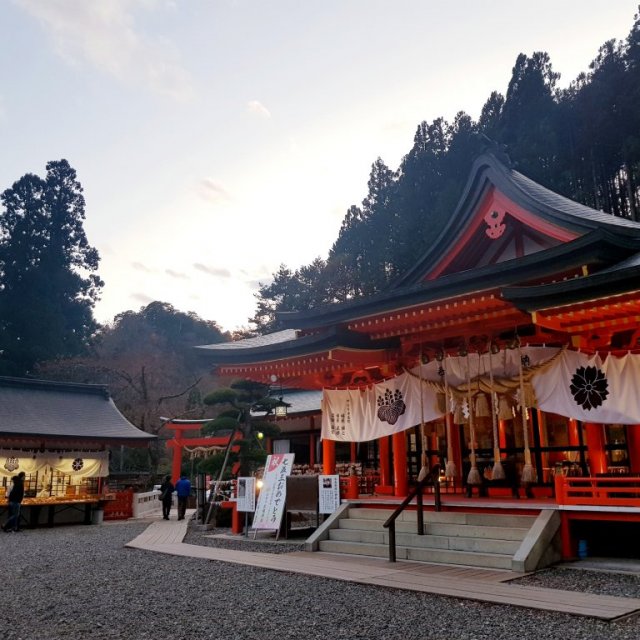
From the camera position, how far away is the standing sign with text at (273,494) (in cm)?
1208

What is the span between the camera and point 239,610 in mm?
6219

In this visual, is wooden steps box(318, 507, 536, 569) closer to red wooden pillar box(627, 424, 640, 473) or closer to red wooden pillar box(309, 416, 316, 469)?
red wooden pillar box(627, 424, 640, 473)

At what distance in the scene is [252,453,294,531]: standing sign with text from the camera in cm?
1208

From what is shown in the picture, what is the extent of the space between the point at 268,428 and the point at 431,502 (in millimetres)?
7860

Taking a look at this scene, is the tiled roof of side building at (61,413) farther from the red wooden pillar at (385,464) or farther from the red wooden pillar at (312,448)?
the red wooden pillar at (385,464)

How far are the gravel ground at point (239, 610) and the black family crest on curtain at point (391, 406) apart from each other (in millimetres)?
4474

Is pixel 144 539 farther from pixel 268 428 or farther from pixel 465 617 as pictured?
pixel 465 617

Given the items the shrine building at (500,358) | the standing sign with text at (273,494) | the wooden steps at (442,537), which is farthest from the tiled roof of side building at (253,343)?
the wooden steps at (442,537)

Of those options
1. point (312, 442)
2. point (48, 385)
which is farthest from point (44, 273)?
point (312, 442)

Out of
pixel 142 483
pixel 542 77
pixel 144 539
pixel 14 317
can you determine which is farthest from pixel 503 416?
pixel 14 317

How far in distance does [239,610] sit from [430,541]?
3956 mm

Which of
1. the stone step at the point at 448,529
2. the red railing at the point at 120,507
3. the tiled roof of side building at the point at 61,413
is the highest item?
the tiled roof of side building at the point at 61,413

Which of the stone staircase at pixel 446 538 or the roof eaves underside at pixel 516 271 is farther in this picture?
the roof eaves underside at pixel 516 271

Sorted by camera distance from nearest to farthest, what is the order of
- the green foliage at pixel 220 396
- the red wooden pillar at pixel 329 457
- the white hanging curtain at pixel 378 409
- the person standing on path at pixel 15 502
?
the white hanging curtain at pixel 378 409 → the red wooden pillar at pixel 329 457 → the person standing on path at pixel 15 502 → the green foliage at pixel 220 396
